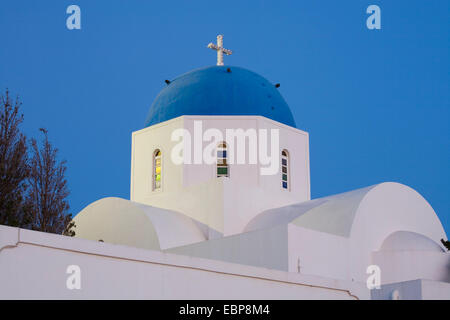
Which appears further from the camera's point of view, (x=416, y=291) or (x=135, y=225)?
(x=135, y=225)

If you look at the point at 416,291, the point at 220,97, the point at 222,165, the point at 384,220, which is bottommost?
the point at 416,291

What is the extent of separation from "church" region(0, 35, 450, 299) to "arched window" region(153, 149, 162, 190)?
3 centimetres

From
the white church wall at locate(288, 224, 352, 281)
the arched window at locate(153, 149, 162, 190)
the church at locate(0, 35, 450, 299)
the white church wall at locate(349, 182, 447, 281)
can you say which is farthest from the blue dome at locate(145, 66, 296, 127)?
the white church wall at locate(288, 224, 352, 281)

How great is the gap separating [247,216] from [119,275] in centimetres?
910

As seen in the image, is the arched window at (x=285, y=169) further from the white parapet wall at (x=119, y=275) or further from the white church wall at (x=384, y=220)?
the white parapet wall at (x=119, y=275)

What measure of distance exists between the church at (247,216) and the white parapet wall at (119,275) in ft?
0.07

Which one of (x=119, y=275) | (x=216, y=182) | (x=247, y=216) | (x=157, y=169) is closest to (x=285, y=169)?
(x=247, y=216)

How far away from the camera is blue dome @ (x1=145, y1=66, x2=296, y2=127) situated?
18609 millimetres

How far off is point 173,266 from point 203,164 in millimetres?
9277

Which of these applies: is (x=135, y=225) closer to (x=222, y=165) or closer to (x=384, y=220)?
(x=222, y=165)

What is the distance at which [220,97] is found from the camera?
61.6 ft

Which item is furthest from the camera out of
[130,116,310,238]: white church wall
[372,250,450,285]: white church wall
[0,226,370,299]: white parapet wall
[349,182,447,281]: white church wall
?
[130,116,310,238]: white church wall

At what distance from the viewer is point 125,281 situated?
27.1ft

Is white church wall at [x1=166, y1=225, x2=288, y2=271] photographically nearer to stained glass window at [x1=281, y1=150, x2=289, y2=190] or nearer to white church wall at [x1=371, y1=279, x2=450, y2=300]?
white church wall at [x1=371, y1=279, x2=450, y2=300]
